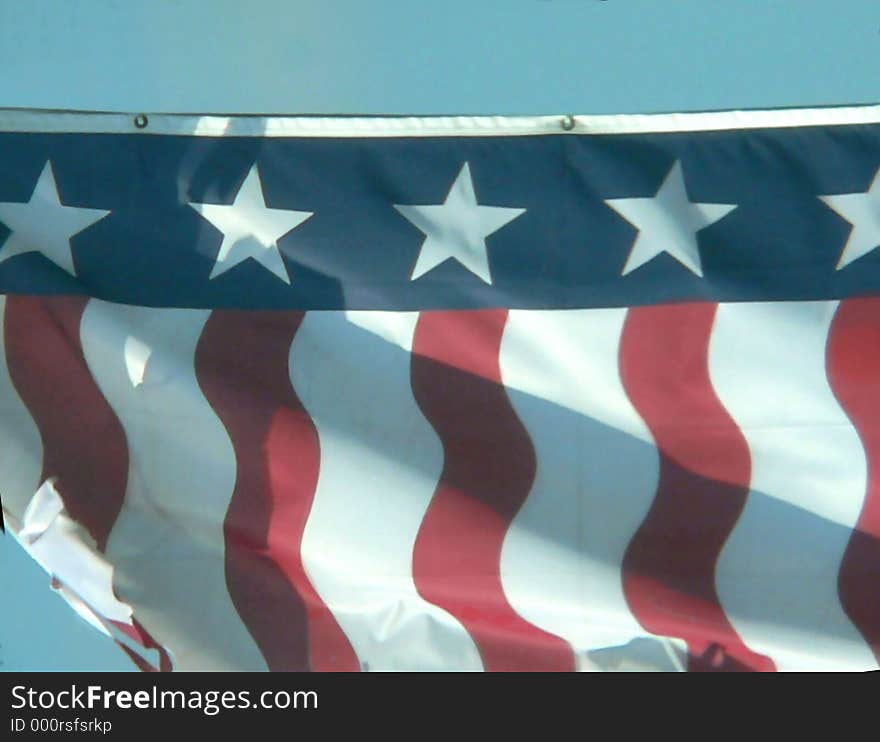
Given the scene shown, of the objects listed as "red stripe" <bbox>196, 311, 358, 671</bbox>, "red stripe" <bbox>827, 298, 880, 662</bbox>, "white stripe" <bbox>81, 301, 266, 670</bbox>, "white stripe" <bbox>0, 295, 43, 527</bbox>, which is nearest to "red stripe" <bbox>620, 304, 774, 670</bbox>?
"red stripe" <bbox>827, 298, 880, 662</bbox>

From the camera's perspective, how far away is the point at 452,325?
409 centimetres

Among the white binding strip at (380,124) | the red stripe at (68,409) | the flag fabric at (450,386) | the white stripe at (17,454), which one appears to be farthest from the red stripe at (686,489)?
the white stripe at (17,454)

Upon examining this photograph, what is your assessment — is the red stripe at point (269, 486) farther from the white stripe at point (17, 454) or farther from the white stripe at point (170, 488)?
the white stripe at point (17, 454)

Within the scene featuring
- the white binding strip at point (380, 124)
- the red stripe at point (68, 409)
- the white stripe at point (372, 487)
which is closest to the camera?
the white stripe at point (372, 487)

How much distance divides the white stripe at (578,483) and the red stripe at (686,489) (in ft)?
0.10

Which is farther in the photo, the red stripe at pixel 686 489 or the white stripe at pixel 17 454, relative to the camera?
the white stripe at pixel 17 454

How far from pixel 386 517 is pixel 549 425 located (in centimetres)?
41

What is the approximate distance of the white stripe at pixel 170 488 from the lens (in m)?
3.89

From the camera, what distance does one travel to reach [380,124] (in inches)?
163

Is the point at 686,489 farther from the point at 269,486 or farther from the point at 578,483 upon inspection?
the point at 269,486

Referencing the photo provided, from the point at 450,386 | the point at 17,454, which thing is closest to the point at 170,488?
the point at 17,454

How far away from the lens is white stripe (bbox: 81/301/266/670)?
3.89m

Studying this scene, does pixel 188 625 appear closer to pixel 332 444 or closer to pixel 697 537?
pixel 332 444

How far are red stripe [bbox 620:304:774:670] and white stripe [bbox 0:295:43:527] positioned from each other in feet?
4.30
